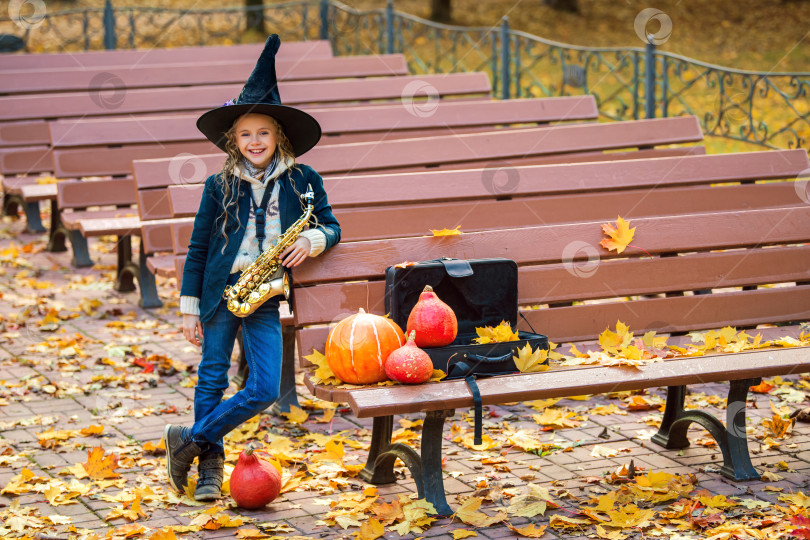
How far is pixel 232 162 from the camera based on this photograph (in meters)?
4.43

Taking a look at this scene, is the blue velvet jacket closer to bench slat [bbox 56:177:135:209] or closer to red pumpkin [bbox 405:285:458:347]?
red pumpkin [bbox 405:285:458:347]

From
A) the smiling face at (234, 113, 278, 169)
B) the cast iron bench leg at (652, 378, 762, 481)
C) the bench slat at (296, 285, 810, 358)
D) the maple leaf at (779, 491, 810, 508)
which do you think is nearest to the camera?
the maple leaf at (779, 491, 810, 508)

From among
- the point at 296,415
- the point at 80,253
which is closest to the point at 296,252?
the point at 296,415

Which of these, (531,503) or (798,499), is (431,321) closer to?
(531,503)

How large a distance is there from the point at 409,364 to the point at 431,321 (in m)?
0.23

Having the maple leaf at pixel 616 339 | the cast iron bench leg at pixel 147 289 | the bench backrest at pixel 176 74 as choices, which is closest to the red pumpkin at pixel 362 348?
the maple leaf at pixel 616 339

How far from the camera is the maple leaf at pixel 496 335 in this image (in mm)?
4359

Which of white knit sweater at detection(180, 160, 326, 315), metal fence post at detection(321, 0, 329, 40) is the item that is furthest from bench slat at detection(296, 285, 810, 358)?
metal fence post at detection(321, 0, 329, 40)

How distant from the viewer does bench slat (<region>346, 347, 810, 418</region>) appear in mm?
3918

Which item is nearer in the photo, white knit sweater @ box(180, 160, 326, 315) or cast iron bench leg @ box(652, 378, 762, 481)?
white knit sweater @ box(180, 160, 326, 315)

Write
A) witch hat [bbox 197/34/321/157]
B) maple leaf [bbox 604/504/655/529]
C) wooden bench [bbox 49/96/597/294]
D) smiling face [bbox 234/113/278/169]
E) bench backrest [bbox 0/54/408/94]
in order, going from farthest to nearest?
1. bench backrest [bbox 0/54/408/94]
2. wooden bench [bbox 49/96/597/294]
3. smiling face [bbox 234/113/278/169]
4. witch hat [bbox 197/34/321/157]
5. maple leaf [bbox 604/504/655/529]

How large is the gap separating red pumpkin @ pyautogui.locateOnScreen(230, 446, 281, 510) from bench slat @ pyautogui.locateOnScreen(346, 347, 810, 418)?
0.59 metres

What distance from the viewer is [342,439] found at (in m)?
5.16

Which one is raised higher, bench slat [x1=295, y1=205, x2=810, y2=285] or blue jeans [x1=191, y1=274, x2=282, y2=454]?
bench slat [x1=295, y1=205, x2=810, y2=285]
